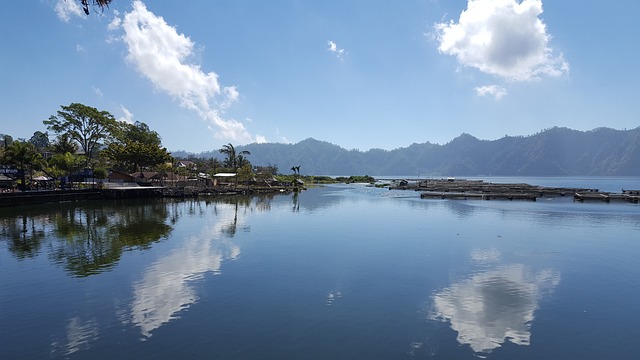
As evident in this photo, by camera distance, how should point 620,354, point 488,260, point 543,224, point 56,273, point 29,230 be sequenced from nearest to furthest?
1. point 620,354
2. point 56,273
3. point 488,260
4. point 29,230
5. point 543,224

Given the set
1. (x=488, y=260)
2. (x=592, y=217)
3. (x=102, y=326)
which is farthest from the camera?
(x=592, y=217)

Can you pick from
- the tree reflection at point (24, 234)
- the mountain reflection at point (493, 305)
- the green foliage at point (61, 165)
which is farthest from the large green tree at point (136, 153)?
the mountain reflection at point (493, 305)

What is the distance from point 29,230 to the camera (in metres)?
32.0

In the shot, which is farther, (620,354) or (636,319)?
(636,319)

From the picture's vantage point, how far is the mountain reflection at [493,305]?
1172 centimetres

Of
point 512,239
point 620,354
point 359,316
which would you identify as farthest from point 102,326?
point 512,239

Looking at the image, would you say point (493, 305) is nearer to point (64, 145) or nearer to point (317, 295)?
point (317, 295)

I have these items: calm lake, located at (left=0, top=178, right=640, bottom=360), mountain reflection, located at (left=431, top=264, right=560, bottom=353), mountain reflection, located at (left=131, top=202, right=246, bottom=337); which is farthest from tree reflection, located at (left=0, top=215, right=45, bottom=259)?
mountain reflection, located at (left=431, top=264, right=560, bottom=353)

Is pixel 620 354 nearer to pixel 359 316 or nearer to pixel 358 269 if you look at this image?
pixel 359 316

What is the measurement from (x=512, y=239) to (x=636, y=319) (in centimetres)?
1617

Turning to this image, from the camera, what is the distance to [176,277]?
57.8 ft

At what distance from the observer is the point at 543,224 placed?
1475 inches

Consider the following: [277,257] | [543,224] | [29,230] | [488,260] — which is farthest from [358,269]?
[29,230]

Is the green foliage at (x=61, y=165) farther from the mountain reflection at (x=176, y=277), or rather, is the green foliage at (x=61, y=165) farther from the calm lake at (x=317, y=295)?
the mountain reflection at (x=176, y=277)
